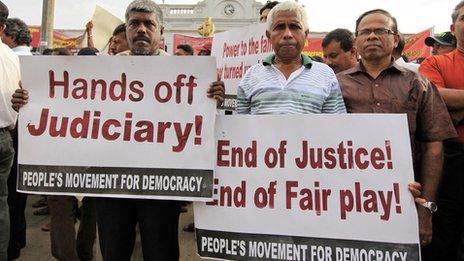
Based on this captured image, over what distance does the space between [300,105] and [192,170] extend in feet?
2.03

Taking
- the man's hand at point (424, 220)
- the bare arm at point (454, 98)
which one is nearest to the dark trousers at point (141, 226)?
the man's hand at point (424, 220)

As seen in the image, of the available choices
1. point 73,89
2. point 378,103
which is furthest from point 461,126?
point 73,89

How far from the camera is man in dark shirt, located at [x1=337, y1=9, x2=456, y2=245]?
2031mm

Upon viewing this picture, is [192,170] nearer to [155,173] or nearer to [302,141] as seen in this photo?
[155,173]

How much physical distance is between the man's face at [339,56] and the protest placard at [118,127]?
1.91 metres

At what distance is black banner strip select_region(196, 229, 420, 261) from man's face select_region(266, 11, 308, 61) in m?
0.92

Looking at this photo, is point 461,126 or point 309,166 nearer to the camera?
point 309,166

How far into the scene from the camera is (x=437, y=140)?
6.67 feet

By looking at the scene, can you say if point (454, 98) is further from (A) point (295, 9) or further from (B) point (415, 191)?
(A) point (295, 9)

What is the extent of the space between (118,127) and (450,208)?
186cm

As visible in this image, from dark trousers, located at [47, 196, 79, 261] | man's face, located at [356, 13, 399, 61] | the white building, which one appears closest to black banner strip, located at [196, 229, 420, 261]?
man's face, located at [356, 13, 399, 61]

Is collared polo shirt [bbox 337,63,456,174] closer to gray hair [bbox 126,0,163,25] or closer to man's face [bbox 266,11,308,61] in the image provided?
man's face [bbox 266,11,308,61]

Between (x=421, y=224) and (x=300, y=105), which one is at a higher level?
(x=300, y=105)

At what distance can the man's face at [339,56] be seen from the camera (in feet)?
11.8
